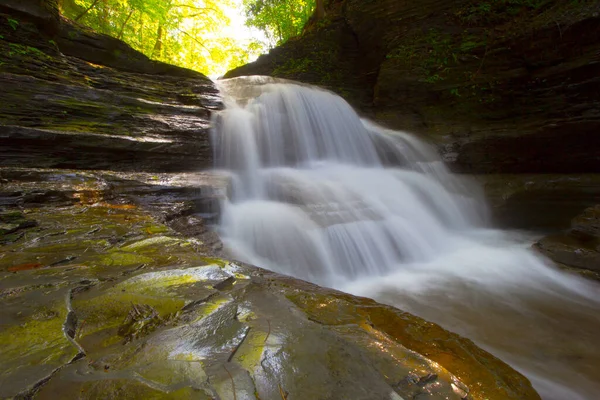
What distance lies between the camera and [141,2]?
12.4 meters

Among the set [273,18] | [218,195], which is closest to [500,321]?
[218,195]

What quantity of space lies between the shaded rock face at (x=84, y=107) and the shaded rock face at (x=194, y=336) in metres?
2.79

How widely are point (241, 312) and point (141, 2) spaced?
50.8 ft

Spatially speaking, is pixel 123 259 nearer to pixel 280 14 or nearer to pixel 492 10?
pixel 492 10

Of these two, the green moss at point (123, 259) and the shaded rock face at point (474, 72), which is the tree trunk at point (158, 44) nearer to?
the shaded rock face at point (474, 72)

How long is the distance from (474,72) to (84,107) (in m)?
10.7

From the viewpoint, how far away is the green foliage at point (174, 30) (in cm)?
1372

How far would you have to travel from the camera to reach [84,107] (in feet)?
18.6

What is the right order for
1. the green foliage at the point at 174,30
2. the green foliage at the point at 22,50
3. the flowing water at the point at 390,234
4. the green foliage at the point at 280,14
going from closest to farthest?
the flowing water at the point at 390,234
the green foliage at the point at 22,50
the green foliage at the point at 174,30
the green foliage at the point at 280,14

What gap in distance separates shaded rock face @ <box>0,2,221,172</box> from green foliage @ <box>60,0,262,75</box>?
7.12 m

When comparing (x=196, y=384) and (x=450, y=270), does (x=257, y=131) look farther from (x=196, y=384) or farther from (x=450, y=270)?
(x=196, y=384)

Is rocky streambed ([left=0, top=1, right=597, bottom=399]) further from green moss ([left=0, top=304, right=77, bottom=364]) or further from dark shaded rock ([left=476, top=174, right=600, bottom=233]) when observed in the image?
dark shaded rock ([left=476, top=174, right=600, bottom=233])

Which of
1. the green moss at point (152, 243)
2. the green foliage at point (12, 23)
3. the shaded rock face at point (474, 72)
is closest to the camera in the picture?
the green moss at point (152, 243)

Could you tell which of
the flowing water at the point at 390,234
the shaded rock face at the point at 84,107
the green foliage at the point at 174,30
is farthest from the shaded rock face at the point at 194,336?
the green foliage at the point at 174,30
